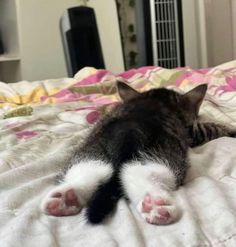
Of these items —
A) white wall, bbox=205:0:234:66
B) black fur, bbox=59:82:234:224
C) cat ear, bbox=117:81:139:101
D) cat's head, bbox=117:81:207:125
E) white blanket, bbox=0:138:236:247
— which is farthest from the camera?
white wall, bbox=205:0:234:66

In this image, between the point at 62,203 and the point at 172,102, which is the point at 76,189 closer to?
the point at 62,203

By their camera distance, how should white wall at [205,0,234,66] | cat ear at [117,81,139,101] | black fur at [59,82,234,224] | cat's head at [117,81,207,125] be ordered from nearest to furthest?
black fur at [59,82,234,224] < cat's head at [117,81,207,125] < cat ear at [117,81,139,101] < white wall at [205,0,234,66]

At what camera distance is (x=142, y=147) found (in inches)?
27.9

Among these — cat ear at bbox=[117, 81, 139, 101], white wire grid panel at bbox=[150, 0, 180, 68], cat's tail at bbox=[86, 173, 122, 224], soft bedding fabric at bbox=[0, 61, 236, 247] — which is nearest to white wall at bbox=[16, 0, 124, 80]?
white wire grid panel at bbox=[150, 0, 180, 68]

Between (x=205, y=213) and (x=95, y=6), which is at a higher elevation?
(x=95, y=6)

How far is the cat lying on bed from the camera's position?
0.61 meters

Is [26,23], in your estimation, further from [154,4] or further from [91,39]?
[154,4]

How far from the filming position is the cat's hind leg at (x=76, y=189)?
0.64 m

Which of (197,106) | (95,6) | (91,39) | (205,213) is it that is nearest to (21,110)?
(197,106)

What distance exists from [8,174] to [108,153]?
19 cm

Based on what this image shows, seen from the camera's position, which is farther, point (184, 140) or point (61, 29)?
point (61, 29)

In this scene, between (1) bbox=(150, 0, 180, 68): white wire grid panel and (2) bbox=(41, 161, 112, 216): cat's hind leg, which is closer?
(2) bbox=(41, 161, 112, 216): cat's hind leg

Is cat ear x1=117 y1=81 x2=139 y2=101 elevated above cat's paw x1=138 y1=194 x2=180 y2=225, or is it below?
above

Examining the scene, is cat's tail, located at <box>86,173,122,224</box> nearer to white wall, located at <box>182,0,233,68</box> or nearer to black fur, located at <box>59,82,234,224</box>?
black fur, located at <box>59,82,234,224</box>
